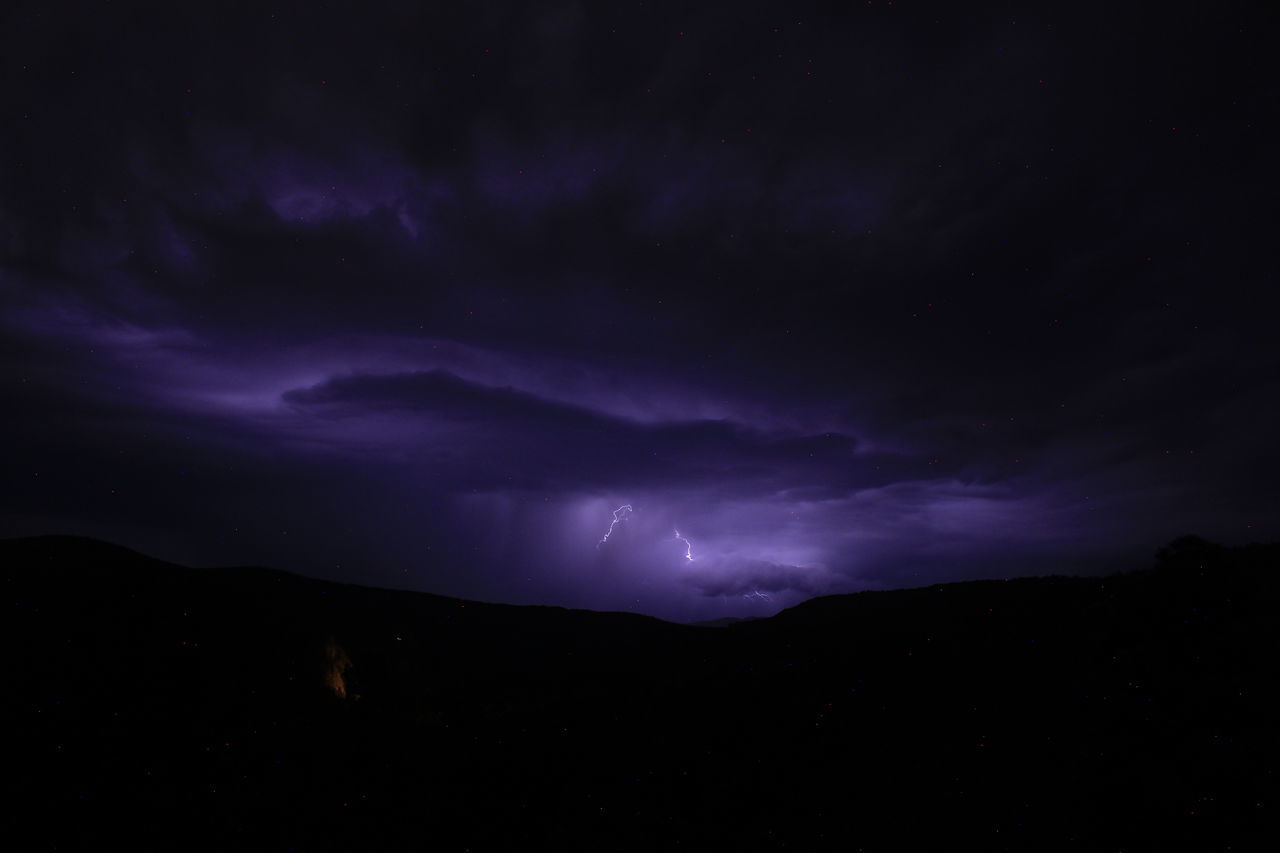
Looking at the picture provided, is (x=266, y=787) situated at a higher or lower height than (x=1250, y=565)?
lower

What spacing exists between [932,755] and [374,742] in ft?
84.5

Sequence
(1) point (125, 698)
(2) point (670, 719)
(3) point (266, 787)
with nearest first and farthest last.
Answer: (3) point (266, 787), (1) point (125, 698), (2) point (670, 719)

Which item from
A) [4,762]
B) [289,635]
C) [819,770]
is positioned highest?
[289,635]

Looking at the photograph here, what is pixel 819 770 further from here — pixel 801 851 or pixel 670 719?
pixel 670 719

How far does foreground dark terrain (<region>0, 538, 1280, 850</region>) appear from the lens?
1603cm

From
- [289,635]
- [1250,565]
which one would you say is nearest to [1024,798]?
[1250,565]

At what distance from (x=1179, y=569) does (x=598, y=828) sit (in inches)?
1021

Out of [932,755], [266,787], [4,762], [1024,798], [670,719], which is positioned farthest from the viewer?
[670,719]

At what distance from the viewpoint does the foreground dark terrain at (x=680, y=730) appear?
1603 centimetres

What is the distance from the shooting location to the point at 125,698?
24906 millimetres

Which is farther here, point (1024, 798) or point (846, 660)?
Result: point (846, 660)

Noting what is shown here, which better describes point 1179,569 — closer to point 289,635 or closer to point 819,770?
point 819,770

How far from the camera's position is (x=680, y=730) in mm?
25906

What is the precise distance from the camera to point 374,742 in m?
28.6
